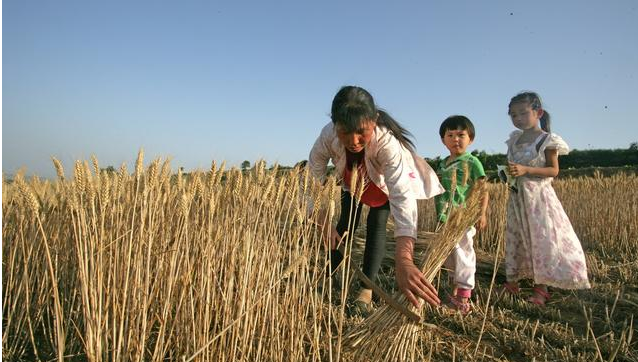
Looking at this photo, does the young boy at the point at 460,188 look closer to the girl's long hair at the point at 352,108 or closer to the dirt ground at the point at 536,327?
the dirt ground at the point at 536,327

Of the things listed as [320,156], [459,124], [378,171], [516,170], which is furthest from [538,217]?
[320,156]

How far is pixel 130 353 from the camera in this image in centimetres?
114

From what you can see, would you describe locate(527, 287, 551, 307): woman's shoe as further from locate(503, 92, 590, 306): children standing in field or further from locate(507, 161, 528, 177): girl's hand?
locate(507, 161, 528, 177): girl's hand

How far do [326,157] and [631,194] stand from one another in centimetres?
534

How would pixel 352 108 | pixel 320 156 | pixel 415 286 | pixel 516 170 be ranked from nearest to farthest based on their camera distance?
pixel 415 286 < pixel 352 108 < pixel 320 156 < pixel 516 170

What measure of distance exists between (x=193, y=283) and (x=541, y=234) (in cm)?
210

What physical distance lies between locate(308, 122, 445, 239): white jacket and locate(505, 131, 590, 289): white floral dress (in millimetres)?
888

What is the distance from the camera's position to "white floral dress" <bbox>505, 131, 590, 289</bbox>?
8.08 feet

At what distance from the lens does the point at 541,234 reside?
2.53m

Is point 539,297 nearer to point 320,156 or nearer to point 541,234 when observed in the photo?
point 541,234

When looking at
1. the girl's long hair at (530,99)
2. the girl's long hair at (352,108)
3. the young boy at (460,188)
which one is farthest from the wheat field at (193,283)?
the girl's long hair at (530,99)

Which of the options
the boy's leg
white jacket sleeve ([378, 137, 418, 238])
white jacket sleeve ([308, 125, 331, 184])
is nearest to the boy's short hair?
the boy's leg

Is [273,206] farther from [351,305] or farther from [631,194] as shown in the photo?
[631,194]

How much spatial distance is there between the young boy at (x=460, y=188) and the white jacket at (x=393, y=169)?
30 cm
